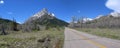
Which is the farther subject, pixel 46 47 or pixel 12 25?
pixel 12 25

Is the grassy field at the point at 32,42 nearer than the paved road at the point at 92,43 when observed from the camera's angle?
No

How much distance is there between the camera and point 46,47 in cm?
1883

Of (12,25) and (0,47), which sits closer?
(0,47)

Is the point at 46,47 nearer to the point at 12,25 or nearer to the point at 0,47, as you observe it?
the point at 0,47

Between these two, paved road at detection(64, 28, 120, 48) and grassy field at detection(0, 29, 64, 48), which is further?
grassy field at detection(0, 29, 64, 48)

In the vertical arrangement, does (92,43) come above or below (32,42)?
above

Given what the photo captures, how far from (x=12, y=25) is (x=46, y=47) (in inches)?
3574

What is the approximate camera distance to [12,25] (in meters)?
107

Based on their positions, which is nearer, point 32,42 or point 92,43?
point 92,43

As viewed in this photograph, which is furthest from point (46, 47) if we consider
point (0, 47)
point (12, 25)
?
point (12, 25)

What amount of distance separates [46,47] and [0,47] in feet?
13.8

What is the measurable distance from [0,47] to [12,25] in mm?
89131

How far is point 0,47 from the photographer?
771 inches
